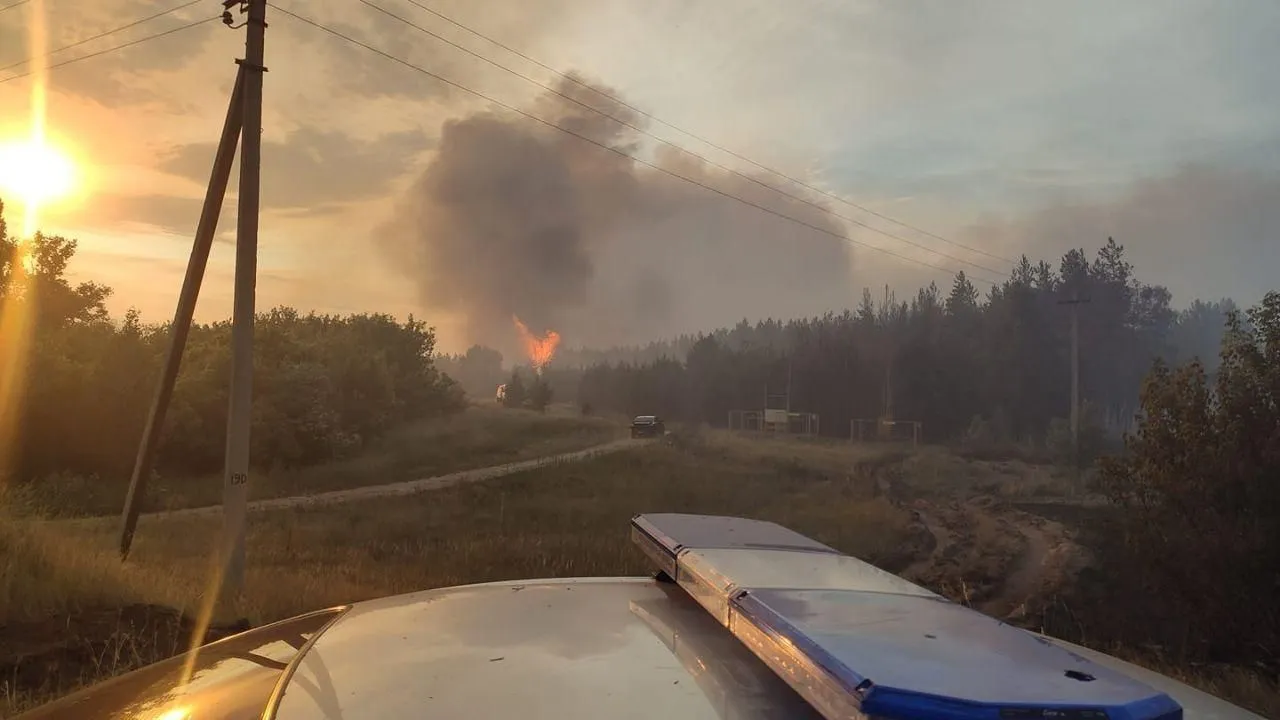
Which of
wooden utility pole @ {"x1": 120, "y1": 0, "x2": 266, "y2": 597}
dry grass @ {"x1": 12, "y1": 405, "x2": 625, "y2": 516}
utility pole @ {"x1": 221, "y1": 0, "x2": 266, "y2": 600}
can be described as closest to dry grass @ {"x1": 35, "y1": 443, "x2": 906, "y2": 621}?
wooden utility pole @ {"x1": 120, "y1": 0, "x2": 266, "y2": 597}

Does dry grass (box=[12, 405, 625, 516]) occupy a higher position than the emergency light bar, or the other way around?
the emergency light bar

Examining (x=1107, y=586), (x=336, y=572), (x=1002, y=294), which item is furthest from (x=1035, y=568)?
(x=1002, y=294)

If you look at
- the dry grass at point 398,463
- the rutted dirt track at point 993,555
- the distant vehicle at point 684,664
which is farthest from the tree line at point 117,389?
the distant vehicle at point 684,664

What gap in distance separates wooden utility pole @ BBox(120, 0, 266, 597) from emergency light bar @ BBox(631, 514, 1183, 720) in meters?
8.72

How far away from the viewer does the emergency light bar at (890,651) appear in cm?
110

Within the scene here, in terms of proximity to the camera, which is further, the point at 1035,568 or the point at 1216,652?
the point at 1035,568

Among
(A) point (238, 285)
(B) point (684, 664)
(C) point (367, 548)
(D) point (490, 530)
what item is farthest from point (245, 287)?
(B) point (684, 664)

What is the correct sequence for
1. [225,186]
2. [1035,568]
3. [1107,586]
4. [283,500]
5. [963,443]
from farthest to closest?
[963,443]
[283,500]
[1035,568]
[1107,586]
[225,186]

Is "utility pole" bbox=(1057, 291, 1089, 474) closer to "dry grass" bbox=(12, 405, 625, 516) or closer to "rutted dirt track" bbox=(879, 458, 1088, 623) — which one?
"rutted dirt track" bbox=(879, 458, 1088, 623)

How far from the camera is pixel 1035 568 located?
63.4 ft

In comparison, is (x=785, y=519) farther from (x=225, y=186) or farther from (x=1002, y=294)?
(x=1002, y=294)

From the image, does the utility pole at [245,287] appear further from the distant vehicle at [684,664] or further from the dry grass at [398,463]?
the distant vehicle at [684,664]

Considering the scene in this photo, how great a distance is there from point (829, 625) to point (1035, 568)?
20688mm

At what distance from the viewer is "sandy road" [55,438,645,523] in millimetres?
21145
